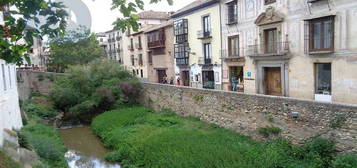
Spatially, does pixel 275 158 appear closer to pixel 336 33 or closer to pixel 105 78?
pixel 336 33

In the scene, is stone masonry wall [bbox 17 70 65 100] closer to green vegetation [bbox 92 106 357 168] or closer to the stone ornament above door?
green vegetation [bbox 92 106 357 168]

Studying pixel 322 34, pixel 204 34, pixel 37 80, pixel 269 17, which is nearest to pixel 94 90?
pixel 204 34

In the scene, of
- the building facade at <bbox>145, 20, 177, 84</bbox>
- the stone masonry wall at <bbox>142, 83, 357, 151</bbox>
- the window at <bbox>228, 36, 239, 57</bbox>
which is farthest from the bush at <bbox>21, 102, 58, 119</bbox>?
the window at <bbox>228, 36, 239, 57</bbox>

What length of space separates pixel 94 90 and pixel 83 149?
756cm

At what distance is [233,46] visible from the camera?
19938mm

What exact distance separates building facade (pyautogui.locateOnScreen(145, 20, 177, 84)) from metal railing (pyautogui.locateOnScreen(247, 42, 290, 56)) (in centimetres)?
1123

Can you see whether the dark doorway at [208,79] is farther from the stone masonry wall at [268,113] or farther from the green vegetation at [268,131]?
the green vegetation at [268,131]

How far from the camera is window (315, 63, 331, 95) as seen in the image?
14055 millimetres

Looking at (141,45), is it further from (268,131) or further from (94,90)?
(268,131)

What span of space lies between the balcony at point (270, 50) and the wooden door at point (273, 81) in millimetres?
1093

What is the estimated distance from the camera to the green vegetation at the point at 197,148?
888cm

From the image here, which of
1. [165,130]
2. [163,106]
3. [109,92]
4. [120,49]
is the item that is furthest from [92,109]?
[120,49]

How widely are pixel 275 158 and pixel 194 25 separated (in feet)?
53.6

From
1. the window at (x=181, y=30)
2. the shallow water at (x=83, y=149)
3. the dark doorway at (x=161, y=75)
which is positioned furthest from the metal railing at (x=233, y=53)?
the dark doorway at (x=161, y=75)
